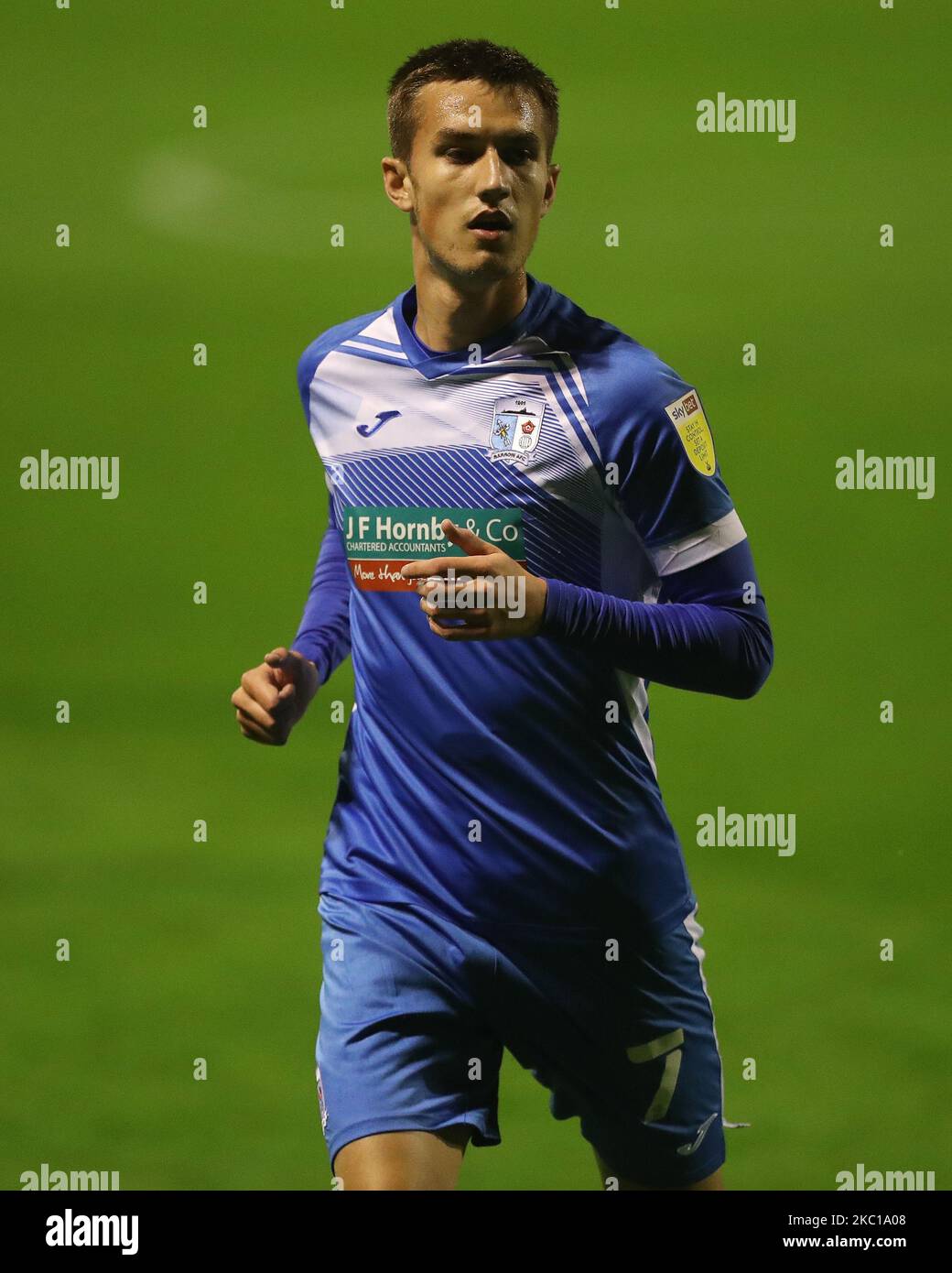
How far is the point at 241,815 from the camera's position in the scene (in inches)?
337

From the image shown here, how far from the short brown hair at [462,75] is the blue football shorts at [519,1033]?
1574 millimetres

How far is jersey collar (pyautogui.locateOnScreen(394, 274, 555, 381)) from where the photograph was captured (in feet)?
13.0

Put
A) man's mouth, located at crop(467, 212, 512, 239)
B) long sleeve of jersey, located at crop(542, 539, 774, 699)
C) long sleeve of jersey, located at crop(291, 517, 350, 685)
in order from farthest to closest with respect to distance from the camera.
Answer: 1. long sleeve of jersey, located at crop(291, 517, 350, 685)
2. man's mouth, located at crop(467, 212, 512, 239)
3. long sleeve of jersey, located at crop(542, 539, 774, 699)

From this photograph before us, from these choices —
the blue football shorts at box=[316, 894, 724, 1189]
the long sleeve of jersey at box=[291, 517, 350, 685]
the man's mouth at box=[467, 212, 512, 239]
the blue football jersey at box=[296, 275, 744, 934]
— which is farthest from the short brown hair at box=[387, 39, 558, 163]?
the blue football shorts at box=[316, 894, 724, 1189]

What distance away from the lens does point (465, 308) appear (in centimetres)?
395

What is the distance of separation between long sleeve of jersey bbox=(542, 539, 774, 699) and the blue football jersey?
58 mm

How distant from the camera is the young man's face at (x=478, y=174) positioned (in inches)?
151

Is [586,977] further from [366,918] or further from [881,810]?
[881,810]

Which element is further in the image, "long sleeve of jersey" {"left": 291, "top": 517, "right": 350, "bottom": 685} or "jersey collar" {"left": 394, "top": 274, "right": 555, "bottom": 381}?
"long sleeve of jersey" {"left": 291, "top": 517, "right": 350, "bottom": 685}

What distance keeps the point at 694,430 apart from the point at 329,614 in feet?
3.01

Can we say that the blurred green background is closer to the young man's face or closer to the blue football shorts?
the blue football shorts

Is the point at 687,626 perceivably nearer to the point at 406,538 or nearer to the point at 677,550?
the point at 677,550

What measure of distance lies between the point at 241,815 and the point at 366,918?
184 inches

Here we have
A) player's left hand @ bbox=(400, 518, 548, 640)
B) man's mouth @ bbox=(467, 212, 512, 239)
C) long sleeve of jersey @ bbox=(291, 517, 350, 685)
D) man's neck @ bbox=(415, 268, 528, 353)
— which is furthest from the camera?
long sleeve of jersey @ bbox=(291, 517, 350, 685)
